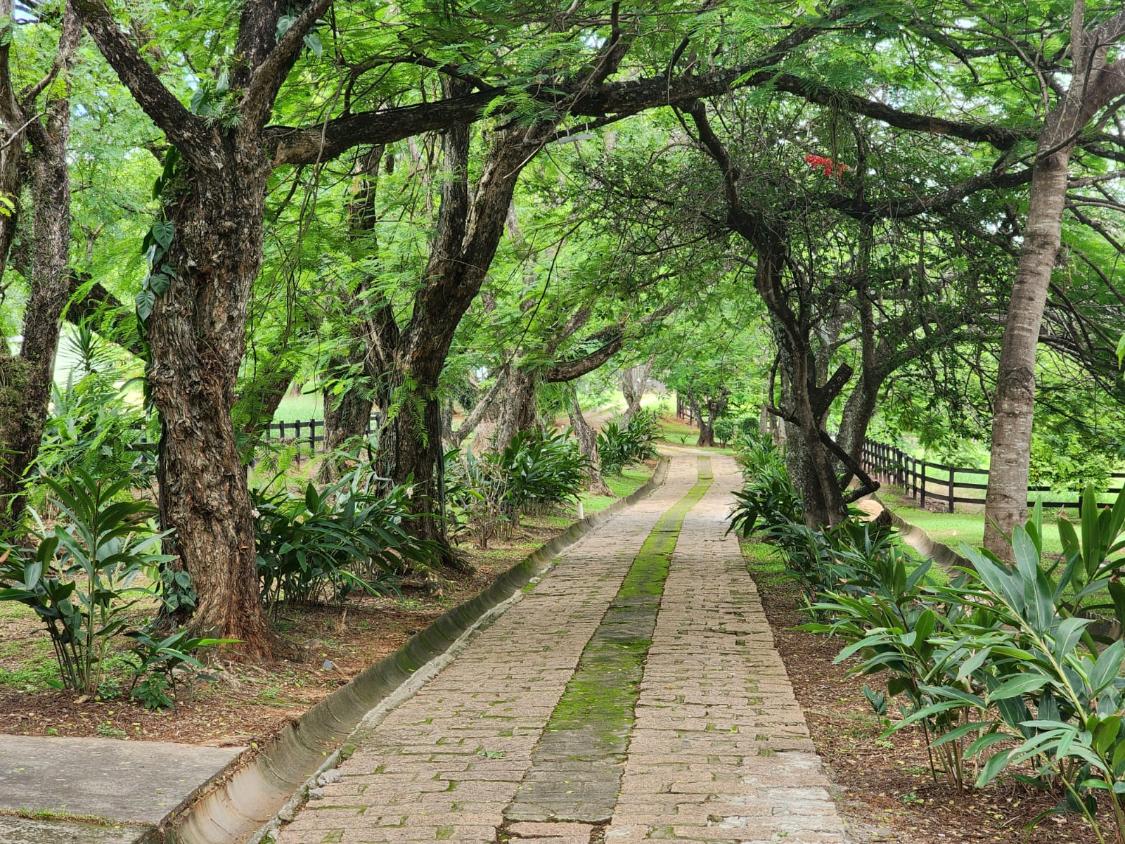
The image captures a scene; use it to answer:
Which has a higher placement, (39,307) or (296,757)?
(39,307)

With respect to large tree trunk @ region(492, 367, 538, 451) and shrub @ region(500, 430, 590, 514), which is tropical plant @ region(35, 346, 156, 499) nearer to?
shrub @ region(500, 430, 590, 514)

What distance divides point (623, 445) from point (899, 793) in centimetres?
2875

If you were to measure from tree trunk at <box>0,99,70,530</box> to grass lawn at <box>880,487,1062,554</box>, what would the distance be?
453 inches

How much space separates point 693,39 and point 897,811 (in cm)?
518

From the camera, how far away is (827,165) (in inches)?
374

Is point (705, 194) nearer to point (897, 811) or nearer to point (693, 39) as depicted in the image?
point (693, 39)

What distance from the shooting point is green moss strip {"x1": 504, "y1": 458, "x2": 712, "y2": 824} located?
4746 mm

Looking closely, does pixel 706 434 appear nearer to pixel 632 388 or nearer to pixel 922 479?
pixel 632 388

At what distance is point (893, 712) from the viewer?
624 centimetres

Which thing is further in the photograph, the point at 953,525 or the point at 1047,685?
the point at 953,525

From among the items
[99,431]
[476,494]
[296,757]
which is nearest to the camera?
[296,757]

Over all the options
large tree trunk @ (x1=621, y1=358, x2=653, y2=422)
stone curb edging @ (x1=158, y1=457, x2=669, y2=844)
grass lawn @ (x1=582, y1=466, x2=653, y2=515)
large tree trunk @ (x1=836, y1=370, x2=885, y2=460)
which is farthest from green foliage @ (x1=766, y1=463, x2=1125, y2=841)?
large tree trunk @ (x1=621, y1=358, x2=653, y2=422)

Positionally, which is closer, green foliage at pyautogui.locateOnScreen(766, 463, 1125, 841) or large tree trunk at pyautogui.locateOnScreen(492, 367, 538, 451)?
green foliage at pyautogui.locateOnScreen(766, 463, 1125, 841)

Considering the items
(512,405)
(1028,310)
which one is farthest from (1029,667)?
(512,405)
